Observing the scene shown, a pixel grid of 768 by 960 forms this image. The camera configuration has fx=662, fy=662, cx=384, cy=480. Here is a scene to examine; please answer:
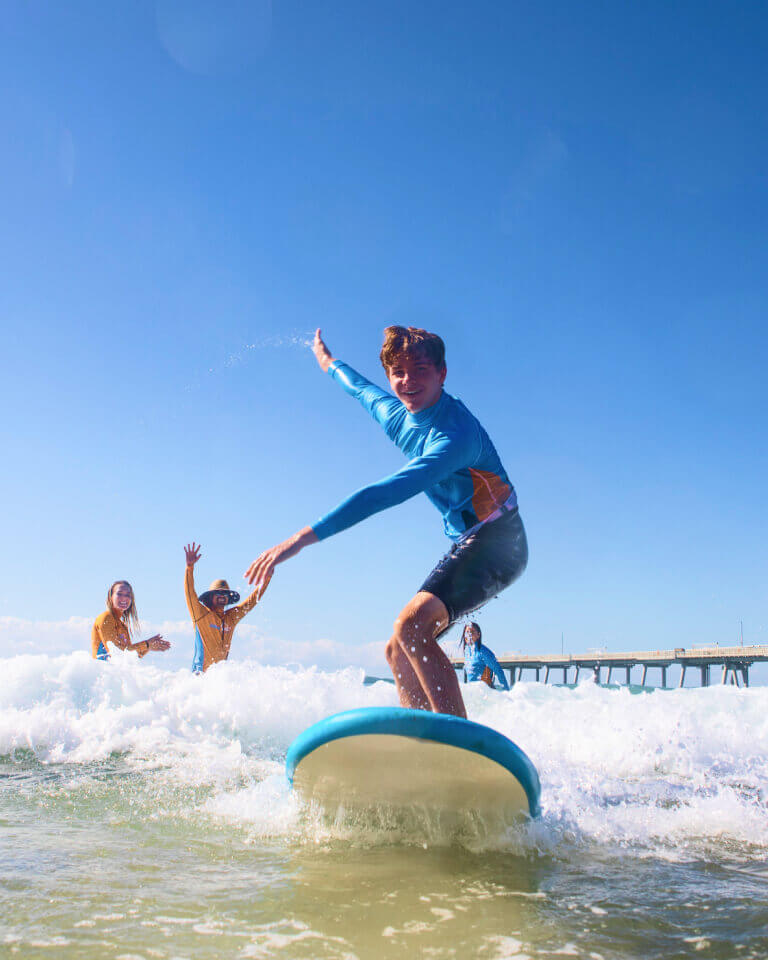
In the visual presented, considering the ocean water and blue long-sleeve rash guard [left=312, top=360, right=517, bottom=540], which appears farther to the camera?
blue long-sleeve rash guard [left=312, top=360, right=517, bottom=540]

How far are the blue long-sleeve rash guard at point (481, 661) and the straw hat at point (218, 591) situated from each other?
18.4 feet

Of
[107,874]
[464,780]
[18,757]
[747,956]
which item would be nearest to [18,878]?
[107,874]

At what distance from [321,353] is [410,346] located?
1.35 metres

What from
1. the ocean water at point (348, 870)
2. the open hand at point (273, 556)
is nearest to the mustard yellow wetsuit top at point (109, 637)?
the ocean water at point (348, 870)

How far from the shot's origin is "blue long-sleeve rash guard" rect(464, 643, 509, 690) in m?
Answer: 12.5

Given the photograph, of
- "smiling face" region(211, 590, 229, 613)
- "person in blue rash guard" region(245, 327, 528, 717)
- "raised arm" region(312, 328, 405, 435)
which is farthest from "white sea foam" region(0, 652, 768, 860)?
"raised arm" region(312, 328, 405, 435)

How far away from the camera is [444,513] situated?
3357mm

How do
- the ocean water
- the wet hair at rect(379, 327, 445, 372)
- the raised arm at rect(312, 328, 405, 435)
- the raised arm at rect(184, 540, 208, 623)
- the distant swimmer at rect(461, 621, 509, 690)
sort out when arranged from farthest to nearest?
1. the distant swimmer at rect(461, 621, 509, 690)
2. the raised arm at rect(184, 540, 208, 623)
3. the raised arm at rect(312, 328, 405, 435)
4. the wet hair at rect(379, 327, 445, 372)
5. the ocean water

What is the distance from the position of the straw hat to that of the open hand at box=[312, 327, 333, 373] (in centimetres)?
458

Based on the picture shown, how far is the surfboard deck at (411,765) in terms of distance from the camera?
8.94 feet

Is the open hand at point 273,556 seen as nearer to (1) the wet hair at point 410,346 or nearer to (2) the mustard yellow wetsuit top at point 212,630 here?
(1) the wet hair at point 410,346

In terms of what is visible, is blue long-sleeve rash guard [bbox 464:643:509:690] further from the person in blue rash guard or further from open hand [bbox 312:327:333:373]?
the person in blue rash guard

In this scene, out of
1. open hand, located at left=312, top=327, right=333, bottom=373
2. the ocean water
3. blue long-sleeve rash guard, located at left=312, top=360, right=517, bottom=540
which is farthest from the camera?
open hand, located at left=312, top=327, right=333, bottom=373

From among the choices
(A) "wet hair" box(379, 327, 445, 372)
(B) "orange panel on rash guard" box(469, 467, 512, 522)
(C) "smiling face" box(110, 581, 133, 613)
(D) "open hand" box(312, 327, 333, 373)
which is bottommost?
(C) "smiling face" box(110, 581, 133, 613)
